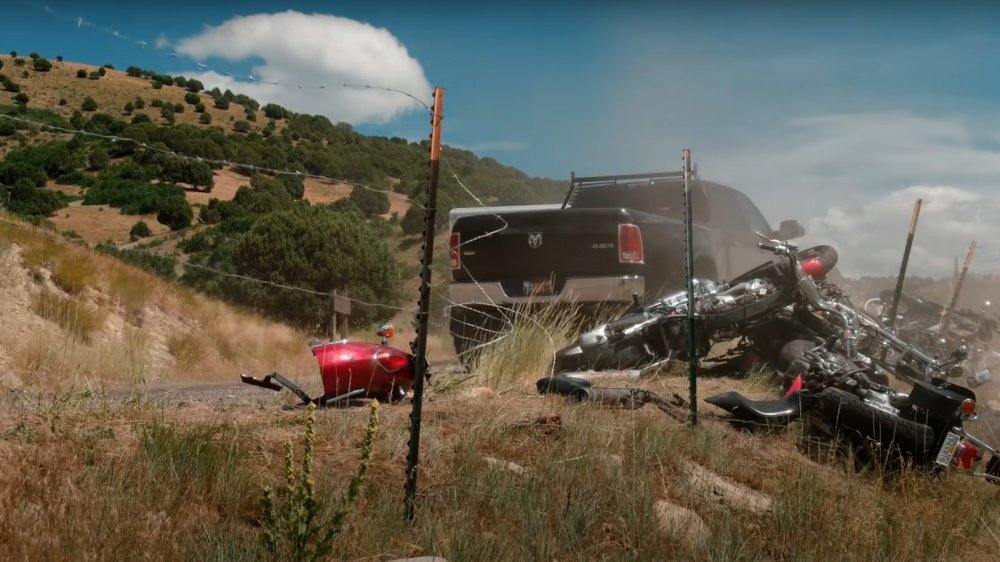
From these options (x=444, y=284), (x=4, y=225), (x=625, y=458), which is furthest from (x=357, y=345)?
(x=444, y=284)

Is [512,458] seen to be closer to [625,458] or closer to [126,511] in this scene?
[625,458]

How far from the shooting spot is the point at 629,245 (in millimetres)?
10797

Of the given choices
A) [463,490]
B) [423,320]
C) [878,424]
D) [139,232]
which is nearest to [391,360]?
[463,490]

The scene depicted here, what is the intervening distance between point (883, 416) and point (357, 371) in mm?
3802

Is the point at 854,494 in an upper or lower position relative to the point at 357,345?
lower

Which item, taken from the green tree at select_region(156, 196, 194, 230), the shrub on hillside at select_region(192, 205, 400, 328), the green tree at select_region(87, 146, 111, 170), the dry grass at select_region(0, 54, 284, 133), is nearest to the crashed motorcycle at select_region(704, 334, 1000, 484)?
the shrub on hillside at select_region(192, 205, 400, 328)

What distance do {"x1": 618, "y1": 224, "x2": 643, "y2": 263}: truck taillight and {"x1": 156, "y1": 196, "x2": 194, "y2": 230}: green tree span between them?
48.5 m

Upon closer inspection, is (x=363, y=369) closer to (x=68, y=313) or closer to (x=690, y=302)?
(x=690, y=302)

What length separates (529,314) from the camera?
35.7 feet

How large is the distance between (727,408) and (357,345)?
9.59 ft

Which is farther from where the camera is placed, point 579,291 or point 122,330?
point 122,330

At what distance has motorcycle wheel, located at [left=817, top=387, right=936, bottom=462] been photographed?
22.4 ft

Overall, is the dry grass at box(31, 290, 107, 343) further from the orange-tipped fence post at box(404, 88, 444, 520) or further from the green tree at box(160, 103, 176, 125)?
the green tree at box(160, 103, 176, 125)

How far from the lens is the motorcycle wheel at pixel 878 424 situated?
22.4 ft
